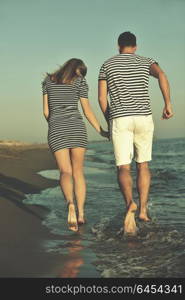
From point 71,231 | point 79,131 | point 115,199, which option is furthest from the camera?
point 115,199

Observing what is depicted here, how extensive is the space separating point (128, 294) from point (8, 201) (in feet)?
13.7

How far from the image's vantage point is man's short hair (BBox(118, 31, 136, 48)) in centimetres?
581

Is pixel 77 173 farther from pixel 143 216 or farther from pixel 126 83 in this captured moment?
pixel 126 83

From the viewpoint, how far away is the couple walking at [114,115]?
18.5ft

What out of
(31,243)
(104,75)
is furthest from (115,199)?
(31,243)

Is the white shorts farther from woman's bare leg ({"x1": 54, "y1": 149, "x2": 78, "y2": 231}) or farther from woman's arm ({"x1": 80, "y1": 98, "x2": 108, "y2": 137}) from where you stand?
woman's bare leg ({"x1": 54, "y1": 149, "x2": 78, "y2": 231})

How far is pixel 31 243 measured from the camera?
495cm

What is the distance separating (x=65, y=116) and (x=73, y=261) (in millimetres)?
2110

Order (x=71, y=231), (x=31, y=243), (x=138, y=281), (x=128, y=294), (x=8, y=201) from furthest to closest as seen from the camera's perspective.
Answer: (x=8, y=201) → (x=71, y=231) → (x=31, y=243) → (x=138, y=281) → (x=128, y=294)

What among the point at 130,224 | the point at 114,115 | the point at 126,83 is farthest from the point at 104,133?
the point at 130,224

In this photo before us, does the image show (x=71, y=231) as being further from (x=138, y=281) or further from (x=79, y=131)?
(x=138, y=281)

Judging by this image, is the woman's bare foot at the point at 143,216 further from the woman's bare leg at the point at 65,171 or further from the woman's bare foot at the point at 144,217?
the woman's bare leg at the point at 65,171

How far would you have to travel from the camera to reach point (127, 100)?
5621 mm

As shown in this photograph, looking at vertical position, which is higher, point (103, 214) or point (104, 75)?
point (104, 75)
